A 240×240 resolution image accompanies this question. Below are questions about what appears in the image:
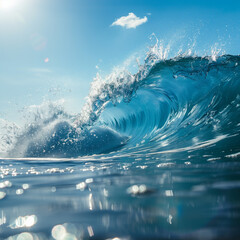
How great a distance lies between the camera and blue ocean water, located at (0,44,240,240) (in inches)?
35.3

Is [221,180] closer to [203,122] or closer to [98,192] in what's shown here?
[98,192]

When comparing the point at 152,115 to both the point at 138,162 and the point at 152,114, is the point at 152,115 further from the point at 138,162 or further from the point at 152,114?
the point at 138,162

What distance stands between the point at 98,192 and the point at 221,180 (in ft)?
3.04

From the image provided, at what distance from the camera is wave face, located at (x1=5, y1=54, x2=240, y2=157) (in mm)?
5254

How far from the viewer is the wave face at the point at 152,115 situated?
525cm

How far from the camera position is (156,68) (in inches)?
278

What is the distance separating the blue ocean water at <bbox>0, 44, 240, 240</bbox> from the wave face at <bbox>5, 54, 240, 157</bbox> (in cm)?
3

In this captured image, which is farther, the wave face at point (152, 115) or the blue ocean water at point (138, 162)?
the wave face at point (152, 115)

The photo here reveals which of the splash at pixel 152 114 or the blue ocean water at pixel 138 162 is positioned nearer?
the blue ocean water at pixel 138 162

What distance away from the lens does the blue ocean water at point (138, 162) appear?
2.94 ft

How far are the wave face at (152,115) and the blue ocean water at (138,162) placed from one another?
0.03 metres

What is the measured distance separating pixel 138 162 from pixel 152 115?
13.9 feet

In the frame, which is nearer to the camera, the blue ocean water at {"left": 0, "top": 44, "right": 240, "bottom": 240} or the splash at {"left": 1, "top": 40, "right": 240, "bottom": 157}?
the blue ocean water at {"left": 0, "top": 44, "right": 240, "bottom": 240}

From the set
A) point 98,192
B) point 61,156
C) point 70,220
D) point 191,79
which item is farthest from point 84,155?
point 70,220
